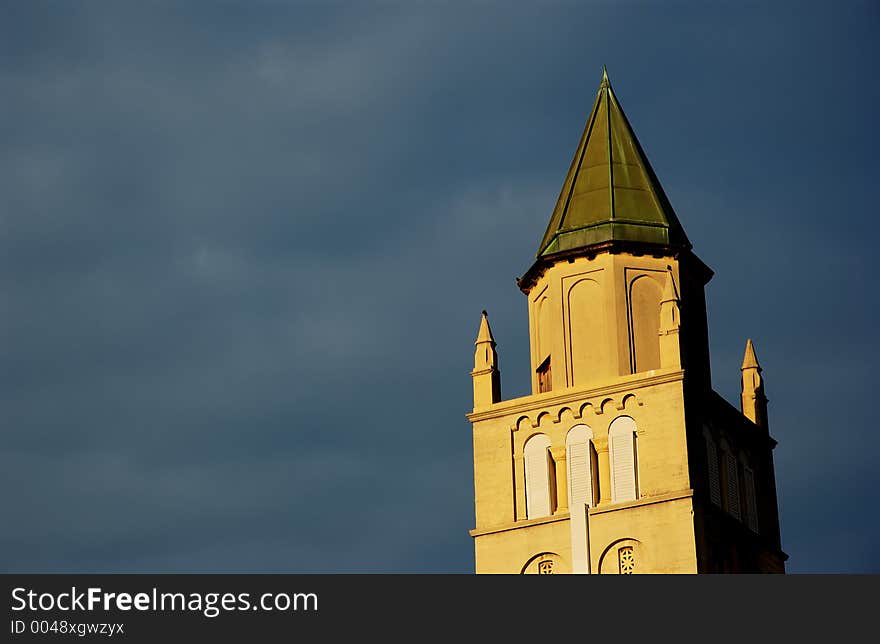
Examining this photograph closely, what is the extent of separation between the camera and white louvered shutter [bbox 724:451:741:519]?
5521cm

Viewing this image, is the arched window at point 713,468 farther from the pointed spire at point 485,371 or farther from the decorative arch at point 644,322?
the pointed spire at point 485,371

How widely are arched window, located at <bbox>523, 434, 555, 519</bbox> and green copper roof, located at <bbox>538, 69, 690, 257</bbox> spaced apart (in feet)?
17.2

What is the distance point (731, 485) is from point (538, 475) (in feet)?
16.8

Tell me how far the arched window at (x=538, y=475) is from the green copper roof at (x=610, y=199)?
5.24 m

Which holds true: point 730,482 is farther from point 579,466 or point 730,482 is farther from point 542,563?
point 542,563

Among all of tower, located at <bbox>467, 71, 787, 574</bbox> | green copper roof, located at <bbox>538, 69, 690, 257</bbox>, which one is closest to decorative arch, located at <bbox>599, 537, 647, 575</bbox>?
tower, located at <bbox>467, 71, 787, 574</bbox>
